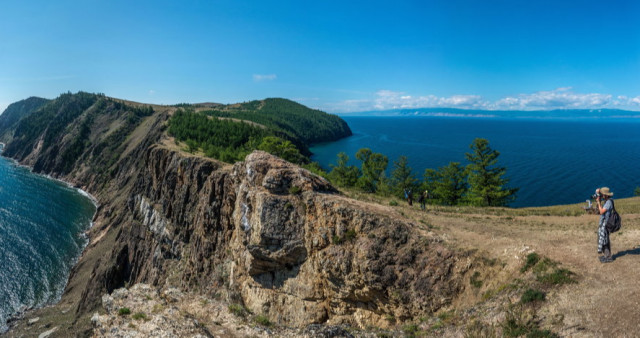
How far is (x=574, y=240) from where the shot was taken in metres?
20.2

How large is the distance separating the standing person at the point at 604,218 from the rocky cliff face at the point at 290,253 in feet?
24.8

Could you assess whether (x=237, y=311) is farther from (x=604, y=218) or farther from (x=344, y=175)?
(x=344, y=175)

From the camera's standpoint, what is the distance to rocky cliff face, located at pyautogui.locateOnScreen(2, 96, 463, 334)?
896 inches

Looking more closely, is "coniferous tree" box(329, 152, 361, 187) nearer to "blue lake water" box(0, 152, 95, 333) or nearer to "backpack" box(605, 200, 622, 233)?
"backpack" box(605, 200, 622, 233)

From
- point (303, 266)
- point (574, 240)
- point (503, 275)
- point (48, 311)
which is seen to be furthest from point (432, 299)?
point (48, 311)

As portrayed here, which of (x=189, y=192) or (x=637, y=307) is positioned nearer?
(x=637, y=307)

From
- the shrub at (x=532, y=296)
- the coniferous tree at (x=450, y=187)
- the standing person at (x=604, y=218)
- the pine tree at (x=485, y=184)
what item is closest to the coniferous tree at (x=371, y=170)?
the coniferous tree at (x=450, y=187)

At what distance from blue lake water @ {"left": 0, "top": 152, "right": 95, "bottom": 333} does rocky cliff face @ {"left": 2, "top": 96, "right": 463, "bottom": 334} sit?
10.7 metres

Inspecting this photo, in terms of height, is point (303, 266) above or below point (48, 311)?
above

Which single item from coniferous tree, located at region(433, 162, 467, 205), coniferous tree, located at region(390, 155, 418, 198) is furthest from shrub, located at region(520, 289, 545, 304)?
coniferous tree, located at region(390, 155, 418, 198)

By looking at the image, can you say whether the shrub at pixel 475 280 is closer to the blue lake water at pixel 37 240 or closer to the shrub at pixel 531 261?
the shrub at pixel 531 261

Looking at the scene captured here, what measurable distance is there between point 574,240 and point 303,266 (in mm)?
19604

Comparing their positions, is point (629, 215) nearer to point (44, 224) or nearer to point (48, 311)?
point (48, 311)

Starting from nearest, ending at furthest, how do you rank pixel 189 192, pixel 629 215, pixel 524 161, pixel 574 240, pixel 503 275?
1. pixel 503 275
2. pixel 574 240
3. pixel 629 215
4. pixel 189 192
5. pixel 524 161
